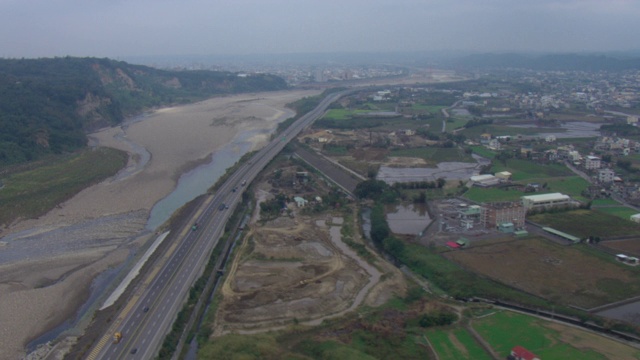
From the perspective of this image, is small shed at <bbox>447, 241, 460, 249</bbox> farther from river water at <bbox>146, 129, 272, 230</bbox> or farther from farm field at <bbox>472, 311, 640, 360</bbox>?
river water at <bbox>146, 129, 272, 230</bbox>

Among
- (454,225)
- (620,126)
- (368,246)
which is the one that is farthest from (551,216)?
(620,126)

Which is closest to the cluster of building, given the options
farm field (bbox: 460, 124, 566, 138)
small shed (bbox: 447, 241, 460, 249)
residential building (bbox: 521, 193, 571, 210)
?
residential building (bbox: 521, 193, 571, 210)

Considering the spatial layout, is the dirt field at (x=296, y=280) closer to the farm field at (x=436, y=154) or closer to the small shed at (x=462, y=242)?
the small shed at (x=462, y=242)

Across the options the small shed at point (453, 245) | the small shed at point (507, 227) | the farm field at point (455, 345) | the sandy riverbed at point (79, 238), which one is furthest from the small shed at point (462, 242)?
the sandy riverbed at point (79, 238)

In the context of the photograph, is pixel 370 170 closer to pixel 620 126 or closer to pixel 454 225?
pixel 454 225

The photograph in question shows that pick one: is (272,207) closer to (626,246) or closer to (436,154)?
(626,246)

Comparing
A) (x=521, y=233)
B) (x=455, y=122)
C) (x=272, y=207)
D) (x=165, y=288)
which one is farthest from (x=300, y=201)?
(x=455, y=122)
